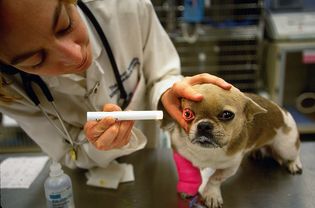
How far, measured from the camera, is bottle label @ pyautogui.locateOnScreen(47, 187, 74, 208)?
2.36 ft

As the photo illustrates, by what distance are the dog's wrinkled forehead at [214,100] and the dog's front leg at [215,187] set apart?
0.17 metres

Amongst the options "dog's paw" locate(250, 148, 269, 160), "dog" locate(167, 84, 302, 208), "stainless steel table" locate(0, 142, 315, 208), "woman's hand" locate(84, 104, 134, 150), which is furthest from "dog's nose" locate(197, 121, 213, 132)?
"dog's paw" locate(250, 148, 269, 160)

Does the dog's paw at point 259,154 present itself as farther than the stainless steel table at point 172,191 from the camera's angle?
Yes

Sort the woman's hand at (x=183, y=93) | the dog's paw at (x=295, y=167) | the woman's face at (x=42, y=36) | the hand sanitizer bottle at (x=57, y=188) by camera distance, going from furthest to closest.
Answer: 1. the dog's paw at (x=295, y=167)
2. the hand sanitizer bottle at (x=57, y=188)
3. the woman's hand at (x=183, y=93)
4. the woman's face at (x=42, y=36)

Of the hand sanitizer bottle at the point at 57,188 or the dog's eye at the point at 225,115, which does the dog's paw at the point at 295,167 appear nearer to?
the dog's eye at the point at 225,115

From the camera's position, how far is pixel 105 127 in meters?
0.65

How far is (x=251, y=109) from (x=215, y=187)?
0.19 meters

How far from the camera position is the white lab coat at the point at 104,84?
78 cm

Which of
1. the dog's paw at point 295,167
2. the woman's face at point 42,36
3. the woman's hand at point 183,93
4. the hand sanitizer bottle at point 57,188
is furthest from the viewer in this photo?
the dog's paw at point 295,167

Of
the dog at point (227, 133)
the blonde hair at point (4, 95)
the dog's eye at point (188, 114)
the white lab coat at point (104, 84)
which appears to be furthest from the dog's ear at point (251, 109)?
the blonde hair at point (4, 95)

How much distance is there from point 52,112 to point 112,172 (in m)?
0.21

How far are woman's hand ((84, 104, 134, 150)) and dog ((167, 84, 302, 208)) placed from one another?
0.11 m

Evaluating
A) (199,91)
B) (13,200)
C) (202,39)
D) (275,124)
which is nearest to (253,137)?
(275,124)

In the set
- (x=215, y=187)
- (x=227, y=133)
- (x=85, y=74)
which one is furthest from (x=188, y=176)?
(x=85, y=74)
